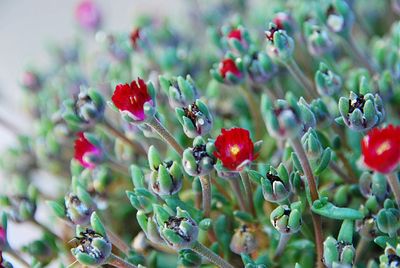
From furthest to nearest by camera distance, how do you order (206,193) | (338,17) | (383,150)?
(338,17)
(206,193)
(383,150)

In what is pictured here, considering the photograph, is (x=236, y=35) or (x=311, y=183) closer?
(x=311, y=183)

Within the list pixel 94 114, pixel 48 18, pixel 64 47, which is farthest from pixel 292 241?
pixel 48 18


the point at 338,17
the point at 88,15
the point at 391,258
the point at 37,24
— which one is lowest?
the point at 391,258

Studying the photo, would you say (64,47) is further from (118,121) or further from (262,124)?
(262,124)

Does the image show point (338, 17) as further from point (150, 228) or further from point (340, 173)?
point (150, 228)

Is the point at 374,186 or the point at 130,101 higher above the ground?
the point at 130,101

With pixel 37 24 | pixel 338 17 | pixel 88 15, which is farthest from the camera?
pixel 37 24

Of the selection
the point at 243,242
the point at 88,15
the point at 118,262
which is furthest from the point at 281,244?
the point at 88,15

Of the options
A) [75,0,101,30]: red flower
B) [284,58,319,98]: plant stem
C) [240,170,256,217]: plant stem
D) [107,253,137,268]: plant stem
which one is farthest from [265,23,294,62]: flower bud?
[75,0,101,30]: red flower
